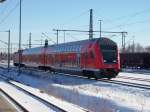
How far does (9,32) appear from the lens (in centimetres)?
6209

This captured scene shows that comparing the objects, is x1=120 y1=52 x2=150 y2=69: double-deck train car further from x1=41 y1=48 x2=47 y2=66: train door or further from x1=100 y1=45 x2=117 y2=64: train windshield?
x1=100 y1=45 x2=117 y2=64: train windshield

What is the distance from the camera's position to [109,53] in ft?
109

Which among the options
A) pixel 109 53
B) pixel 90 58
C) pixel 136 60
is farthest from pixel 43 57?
pixel 109 53

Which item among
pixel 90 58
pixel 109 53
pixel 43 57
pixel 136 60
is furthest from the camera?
pixel 136 60

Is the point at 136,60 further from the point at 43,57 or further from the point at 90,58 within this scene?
the point at 90,58

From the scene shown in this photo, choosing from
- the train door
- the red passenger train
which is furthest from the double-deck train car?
the red passenger train

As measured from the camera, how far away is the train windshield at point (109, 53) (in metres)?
32.8

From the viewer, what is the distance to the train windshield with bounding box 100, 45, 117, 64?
32.8 m

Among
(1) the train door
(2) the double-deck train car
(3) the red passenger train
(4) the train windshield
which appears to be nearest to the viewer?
(3) the red passenger train

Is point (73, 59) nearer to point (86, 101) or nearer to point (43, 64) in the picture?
point (43, 64)

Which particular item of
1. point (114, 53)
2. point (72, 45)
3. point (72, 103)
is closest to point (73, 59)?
point (72, 45)

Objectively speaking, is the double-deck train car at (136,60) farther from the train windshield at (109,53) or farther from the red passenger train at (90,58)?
the train windshield at (109,53)

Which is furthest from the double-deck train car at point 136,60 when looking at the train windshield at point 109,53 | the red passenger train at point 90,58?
the train windshield at point 109,53

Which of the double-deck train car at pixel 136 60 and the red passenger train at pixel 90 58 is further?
the double-deck train car at pixel 136 60
